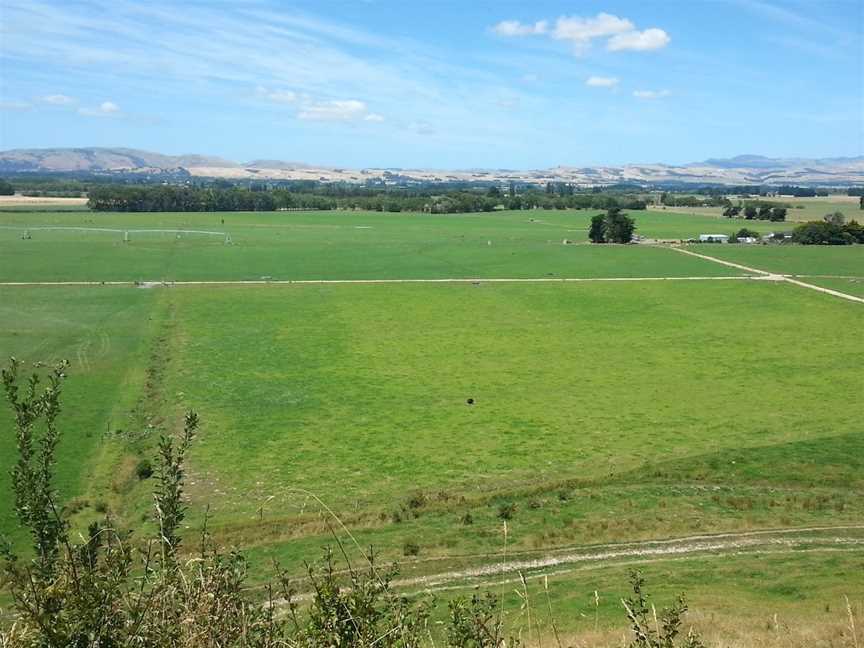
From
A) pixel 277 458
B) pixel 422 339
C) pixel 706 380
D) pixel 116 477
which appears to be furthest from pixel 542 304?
pixel 116 477

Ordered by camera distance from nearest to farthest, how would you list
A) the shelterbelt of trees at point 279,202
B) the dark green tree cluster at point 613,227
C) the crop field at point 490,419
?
the crop field at point 490,419, the dark green tree cluster at point 613,227, the shelterbelt of trees at point 279,202

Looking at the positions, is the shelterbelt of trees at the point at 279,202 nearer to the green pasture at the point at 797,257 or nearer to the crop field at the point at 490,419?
the green pasture at the point at 797,257

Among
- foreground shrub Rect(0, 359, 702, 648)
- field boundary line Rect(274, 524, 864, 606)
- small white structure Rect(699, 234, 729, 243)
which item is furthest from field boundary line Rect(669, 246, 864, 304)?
foreground shrub Rect(0, 359, 702, 648)

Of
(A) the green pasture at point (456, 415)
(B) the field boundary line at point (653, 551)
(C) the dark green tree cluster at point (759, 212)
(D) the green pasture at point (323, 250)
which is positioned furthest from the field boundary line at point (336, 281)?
(C) the dark green tree cluster at point (759, 212)

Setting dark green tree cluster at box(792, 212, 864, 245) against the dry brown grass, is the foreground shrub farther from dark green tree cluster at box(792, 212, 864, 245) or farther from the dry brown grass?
dark green tree cluster at box(792, 212, 864, 245)

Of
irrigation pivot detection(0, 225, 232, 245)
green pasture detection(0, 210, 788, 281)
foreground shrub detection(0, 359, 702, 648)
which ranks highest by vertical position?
foreground shrub detection(0, 359, 702, 648)

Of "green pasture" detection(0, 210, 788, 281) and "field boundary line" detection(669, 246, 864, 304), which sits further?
"green pasture" detection(0, 210, 788, 281)
